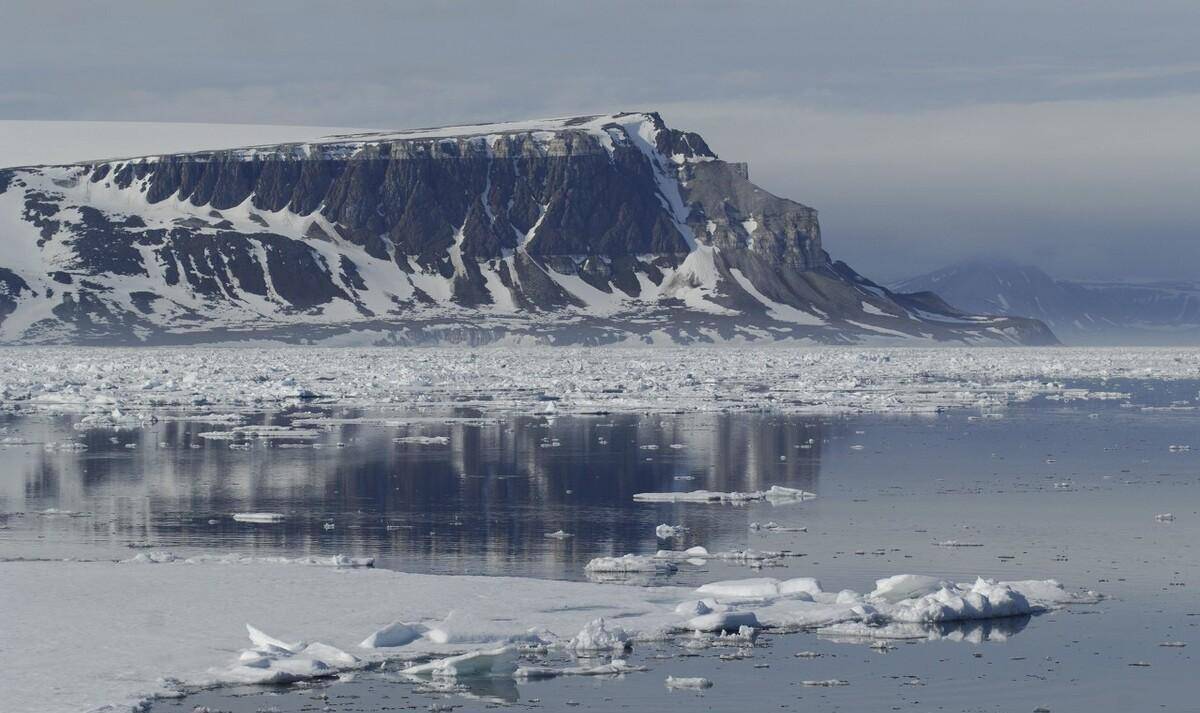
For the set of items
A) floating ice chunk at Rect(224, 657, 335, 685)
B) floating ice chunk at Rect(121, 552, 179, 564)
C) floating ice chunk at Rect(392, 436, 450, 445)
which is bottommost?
floating ice chunk at Rect(224, 657, 335, 685)

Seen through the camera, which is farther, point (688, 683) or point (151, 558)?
point (151, 558)

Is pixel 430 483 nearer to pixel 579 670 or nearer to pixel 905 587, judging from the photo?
pixel 905 587

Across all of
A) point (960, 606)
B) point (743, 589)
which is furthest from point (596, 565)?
point (960, 606)

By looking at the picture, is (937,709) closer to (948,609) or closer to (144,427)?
(948,609)

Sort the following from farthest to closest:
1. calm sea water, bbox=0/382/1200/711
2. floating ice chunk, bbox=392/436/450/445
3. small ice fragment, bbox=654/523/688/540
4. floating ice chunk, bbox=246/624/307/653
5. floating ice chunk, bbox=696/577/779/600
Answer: floating ice chunk, bbox=392/436/450/445
small ice fragment, bbox=654/523/688/540
floating ice chunk, bbox=696/577/779/600
floating ice chunk, bbox=246/624/307/653
calm sea water, bbox=0/382/1200/711

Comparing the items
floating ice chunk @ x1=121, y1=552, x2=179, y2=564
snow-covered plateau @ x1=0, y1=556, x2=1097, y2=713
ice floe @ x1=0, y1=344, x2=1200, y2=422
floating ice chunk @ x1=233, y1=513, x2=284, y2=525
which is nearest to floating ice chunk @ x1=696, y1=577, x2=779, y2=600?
snow-covered plateau @ x1=0, y1=556, x2=1097, y2=713

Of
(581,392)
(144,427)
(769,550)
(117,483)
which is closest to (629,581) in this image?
(769,550)

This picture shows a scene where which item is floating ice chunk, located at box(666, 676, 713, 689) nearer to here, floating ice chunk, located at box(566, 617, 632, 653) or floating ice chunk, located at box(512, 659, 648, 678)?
floating ice chunk, located at box(512, 659, 648, 678)
